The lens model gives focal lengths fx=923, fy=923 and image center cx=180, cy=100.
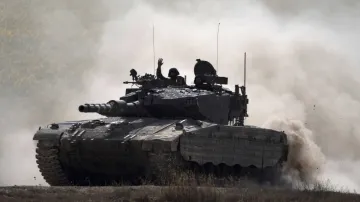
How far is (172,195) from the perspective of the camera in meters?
16.0

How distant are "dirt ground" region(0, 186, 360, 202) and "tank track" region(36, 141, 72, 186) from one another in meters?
6.13

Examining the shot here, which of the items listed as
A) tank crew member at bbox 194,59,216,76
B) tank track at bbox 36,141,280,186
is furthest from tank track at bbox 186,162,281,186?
tank crew member at bbox 194,59,216,76

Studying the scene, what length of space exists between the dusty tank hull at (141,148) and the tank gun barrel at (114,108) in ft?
0.77

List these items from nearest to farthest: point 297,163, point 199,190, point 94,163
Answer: point 199,190 < point 94,163 < point 297,163

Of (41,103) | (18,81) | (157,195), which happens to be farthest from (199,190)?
(18,81)

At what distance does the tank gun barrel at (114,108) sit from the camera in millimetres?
23391

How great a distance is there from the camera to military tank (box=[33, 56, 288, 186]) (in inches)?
866

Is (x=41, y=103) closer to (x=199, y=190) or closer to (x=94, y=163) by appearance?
(x=94, y=163)

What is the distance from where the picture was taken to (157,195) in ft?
53.9

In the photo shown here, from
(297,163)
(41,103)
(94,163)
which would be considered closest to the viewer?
(94,163)

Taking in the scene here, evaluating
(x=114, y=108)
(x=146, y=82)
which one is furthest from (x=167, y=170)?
(x=146, y=82)

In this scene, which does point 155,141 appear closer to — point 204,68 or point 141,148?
point 141,148

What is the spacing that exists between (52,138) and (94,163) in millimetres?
1261

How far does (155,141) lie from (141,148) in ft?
1.63
